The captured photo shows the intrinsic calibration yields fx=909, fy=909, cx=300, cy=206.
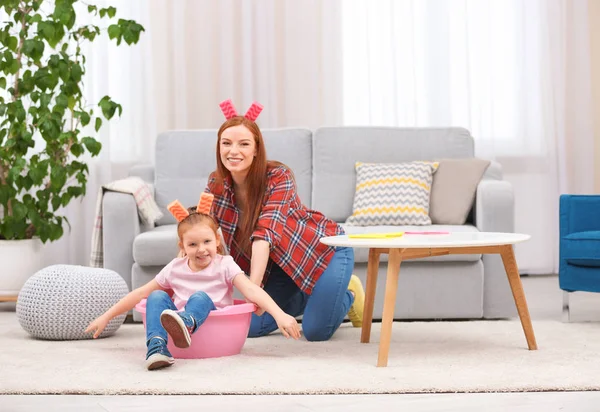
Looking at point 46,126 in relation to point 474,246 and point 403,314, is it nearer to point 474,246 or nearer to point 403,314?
point 403,314

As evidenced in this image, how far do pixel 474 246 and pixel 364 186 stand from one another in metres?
1.40

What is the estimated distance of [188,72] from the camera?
16.9 feet

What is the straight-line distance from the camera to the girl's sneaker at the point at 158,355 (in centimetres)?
253

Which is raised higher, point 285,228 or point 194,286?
point 285,228

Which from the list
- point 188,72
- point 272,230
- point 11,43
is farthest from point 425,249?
point 188,72

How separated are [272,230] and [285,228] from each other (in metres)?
0.11

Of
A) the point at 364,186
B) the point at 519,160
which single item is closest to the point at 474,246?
the point at 364,186

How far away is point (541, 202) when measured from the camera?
17.4 ft

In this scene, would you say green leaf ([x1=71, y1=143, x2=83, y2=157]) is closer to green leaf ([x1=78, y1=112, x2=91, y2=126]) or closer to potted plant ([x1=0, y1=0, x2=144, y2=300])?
potted plant ([x1=0, y1=0, x2=144, y2=300])

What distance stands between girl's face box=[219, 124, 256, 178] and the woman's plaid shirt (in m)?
0.11

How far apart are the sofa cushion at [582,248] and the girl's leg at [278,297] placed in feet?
3.41

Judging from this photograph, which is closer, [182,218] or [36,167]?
[182,218]

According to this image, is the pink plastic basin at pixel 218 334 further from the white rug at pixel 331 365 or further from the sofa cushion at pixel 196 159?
the sofa cushion at pixel 196 159

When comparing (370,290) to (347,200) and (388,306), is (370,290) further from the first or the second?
(347,200)
